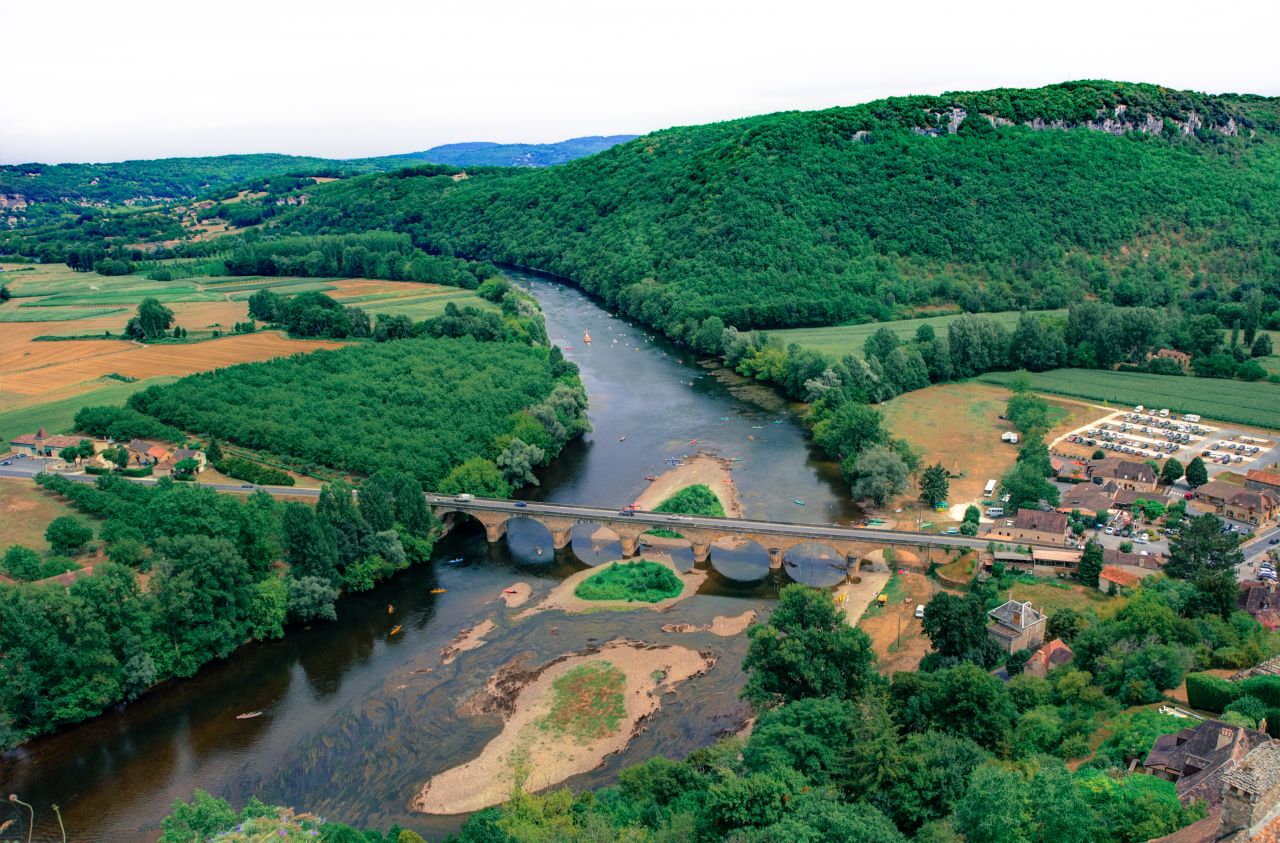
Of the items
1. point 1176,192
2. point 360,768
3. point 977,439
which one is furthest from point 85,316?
point 1176,192

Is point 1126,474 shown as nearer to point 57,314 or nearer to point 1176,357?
point 1176,357

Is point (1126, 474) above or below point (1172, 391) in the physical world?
below

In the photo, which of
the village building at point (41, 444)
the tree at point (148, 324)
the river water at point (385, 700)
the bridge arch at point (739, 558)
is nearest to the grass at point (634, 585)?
the river water at point (385, 700)

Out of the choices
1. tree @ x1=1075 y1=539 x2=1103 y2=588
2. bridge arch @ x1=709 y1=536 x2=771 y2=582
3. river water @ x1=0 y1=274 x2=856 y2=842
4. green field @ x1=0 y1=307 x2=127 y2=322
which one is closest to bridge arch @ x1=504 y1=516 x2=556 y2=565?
river water @ x1=0 y1=274 x2=856 y2=842

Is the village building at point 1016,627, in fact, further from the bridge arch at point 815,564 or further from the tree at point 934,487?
the tree at point 934,487

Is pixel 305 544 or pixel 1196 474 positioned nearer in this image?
pixel 305 544

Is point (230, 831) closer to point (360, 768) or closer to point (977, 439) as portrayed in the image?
point (360, 768)

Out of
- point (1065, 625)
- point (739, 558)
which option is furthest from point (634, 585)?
point (1065, 625)
